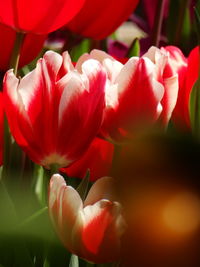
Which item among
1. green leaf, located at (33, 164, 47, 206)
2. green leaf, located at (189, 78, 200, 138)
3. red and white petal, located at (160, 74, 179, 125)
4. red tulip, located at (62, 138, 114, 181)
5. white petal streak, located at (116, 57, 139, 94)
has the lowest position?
green leaf, located at (33, 164, 47, 206)

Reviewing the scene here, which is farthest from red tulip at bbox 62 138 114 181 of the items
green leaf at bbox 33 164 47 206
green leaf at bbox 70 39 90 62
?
green leaf at bbox 70 39 90 62

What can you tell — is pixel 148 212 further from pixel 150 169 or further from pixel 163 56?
pixel 163 56

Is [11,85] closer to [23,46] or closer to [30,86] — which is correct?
[30,86]

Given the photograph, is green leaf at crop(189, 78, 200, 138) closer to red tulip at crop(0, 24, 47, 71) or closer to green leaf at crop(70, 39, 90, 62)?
red tulip at crop(0, 24, 47, 71)

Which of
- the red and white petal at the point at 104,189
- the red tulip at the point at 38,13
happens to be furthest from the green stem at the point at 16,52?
the red and white petal at the point at 104,189

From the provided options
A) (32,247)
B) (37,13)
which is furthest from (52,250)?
(37,13)

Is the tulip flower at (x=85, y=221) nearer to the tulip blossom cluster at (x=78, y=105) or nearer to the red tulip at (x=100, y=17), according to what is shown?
the tulip blossom cluster at (x=78, y=105)
